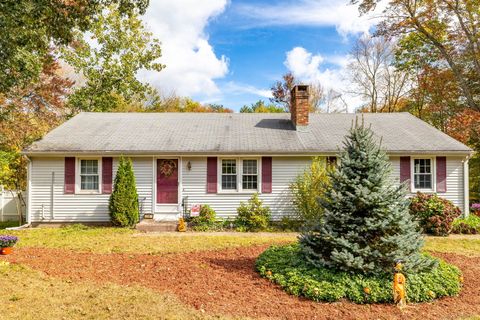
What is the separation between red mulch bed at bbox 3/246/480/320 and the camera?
4.77 meters

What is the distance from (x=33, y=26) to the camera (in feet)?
30.4

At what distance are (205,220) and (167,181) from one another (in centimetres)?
212

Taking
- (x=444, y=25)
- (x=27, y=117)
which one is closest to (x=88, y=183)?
(x=27, y=117)

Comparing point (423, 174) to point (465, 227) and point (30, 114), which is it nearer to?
point (465, 227)

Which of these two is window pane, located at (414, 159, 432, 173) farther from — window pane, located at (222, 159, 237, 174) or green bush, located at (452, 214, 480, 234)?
window pane, located at (222, 159, 237, 174)

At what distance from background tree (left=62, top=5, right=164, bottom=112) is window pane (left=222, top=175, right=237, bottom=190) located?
551 inches

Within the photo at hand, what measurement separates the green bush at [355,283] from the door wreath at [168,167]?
293 inches

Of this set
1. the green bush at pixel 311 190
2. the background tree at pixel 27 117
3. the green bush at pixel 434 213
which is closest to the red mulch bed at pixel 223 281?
the green bush at pixel 311 190

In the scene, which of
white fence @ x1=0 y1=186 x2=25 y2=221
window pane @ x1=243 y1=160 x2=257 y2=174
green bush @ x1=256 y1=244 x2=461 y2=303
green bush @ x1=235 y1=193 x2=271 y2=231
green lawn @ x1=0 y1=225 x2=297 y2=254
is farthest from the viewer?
white fence @ x1=0 y1=186 x2=25 y2=221

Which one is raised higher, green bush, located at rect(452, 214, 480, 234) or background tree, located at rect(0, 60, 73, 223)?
background tree, located at rect(0, 60, 73, 223)

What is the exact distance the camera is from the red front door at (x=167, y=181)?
41.3 ft

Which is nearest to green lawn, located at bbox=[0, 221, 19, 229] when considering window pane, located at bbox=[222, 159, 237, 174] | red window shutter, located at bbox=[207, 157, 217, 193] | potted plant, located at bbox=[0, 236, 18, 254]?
A: potted plant, located at bbox=[0, 236, 18, 254]

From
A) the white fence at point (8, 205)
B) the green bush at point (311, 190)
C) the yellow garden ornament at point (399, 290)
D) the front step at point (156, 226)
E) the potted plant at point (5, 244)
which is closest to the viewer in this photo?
the yellow garden ornament at point (399, 290)

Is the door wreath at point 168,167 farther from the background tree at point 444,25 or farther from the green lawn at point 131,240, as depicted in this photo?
the background tree at point 444,25
